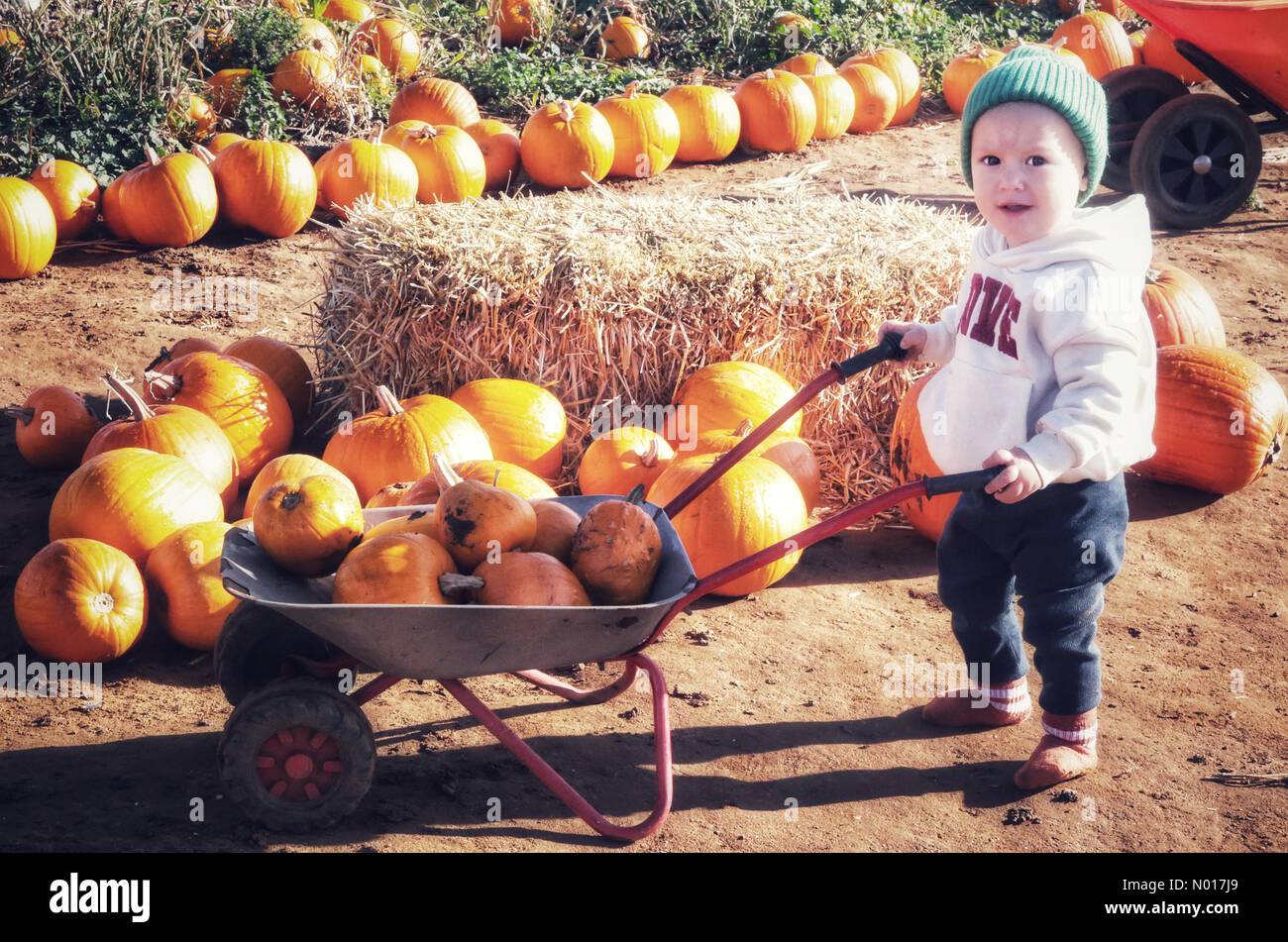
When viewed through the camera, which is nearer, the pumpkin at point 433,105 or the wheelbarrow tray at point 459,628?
the wheelbarrow tray at point 459,628

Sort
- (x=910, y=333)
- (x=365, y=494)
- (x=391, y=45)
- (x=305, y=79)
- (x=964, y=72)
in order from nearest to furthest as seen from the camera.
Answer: (x=910, y=333) < (x=365, y=494) < (x=305, y=79) < (x=391, y=45) < (x=964, y=72)

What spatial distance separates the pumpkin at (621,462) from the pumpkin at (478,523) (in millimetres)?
1396

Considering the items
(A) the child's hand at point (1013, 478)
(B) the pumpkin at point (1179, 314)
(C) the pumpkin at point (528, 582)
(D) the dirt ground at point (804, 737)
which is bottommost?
(D) the dirt ground at point (804, 737)

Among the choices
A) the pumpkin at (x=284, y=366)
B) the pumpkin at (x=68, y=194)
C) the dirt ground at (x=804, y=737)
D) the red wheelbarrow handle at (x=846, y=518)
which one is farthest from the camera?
the pumpkin at (x=68, y=194)

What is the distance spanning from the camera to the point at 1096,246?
114 inches

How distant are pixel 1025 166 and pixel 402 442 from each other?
2.27 m

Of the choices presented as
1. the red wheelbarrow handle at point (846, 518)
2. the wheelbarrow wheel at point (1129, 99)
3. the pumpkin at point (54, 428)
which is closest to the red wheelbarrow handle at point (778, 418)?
the red wheelbarrow handle at point (846, 518)

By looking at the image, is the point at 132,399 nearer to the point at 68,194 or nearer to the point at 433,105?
the point at 68,194

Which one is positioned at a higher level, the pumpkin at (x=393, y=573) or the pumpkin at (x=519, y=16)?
the pumpkin at (x=519, y=16)

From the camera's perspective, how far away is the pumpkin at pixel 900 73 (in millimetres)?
9641

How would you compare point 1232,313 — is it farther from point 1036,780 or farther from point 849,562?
point 1036,780

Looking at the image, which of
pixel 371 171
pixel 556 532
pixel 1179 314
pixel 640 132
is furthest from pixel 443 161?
pixel 556 532

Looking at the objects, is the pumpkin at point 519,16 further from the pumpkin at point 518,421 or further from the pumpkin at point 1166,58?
the pumpkin at point 518,421

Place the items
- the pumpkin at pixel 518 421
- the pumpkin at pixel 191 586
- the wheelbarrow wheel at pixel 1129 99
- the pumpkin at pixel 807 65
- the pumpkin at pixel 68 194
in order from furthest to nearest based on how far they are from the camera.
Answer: the pumpkin at pixel 807 65 → the wheelbarrow wheel at pixel 1129 99 → the pumpkin at pixel 68 194 → the pumpkin at pixel 518 421 → the pumpkin at pixel 191 586
